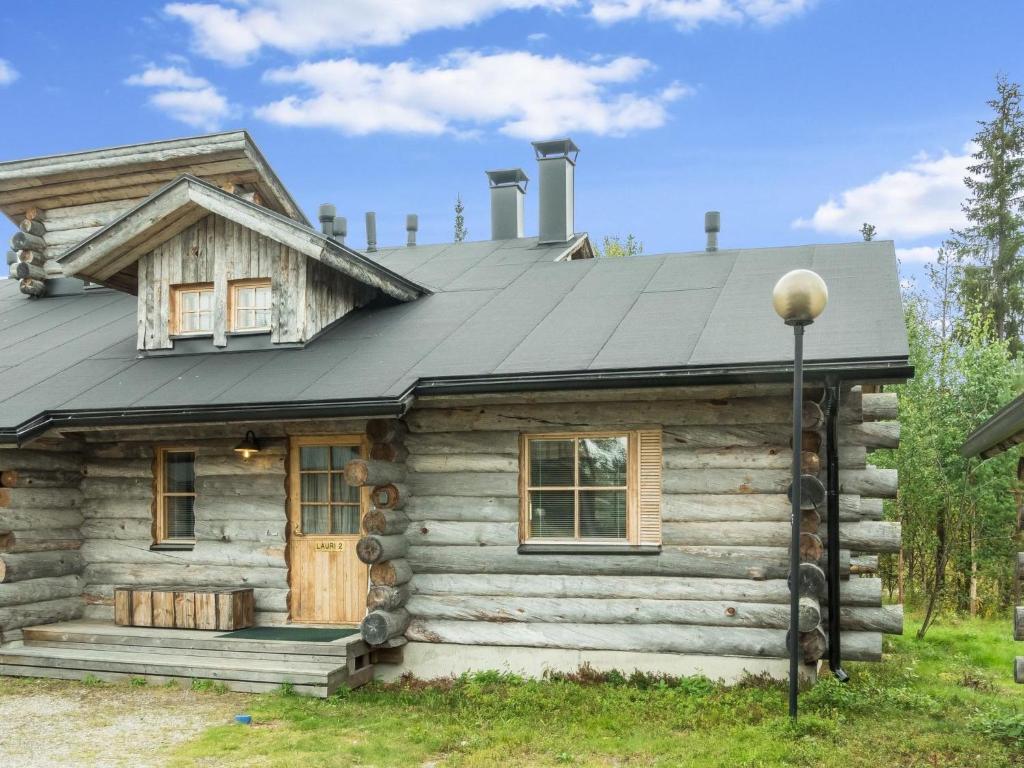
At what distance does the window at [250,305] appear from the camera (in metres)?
12.1

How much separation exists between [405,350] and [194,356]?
116 inches

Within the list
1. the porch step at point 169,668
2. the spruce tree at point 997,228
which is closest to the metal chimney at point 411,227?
the porch step at point 169,668

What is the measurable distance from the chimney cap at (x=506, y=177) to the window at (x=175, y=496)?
8.26 m

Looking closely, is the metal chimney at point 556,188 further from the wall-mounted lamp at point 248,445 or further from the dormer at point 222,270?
the wall-mounted lamp at point 248,445

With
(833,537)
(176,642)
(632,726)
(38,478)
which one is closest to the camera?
(632,726)

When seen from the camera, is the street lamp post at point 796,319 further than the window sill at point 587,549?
No

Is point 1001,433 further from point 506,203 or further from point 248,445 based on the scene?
point 506,203

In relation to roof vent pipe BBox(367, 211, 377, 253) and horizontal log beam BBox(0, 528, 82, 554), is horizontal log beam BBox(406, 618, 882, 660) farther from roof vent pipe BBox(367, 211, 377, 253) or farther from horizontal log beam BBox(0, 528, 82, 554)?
roof vent pipe BBox(367, 211, 377, 253)

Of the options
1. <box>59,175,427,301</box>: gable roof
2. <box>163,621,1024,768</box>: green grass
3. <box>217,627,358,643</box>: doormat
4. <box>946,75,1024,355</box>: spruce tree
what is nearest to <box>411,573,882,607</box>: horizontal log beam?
<box>163,621,1024,768</box>: green grass

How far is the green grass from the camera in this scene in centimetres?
741

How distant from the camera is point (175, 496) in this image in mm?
11773

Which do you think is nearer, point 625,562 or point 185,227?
point 625,562

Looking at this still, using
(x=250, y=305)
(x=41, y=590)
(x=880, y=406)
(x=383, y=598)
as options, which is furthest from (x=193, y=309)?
(x=880, y=406)

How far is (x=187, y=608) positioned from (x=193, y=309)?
3781 mm
